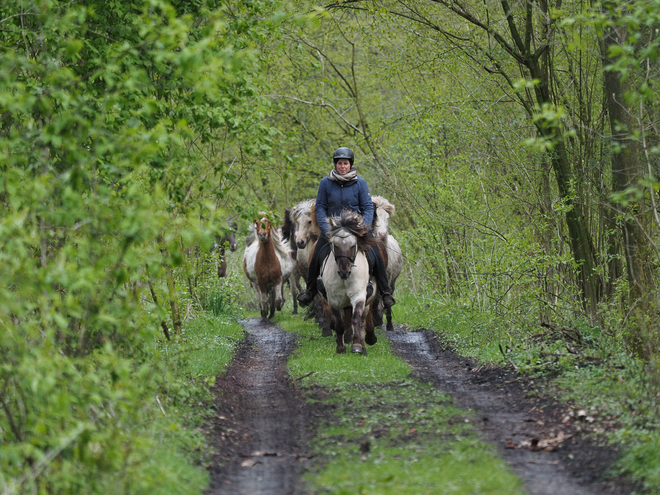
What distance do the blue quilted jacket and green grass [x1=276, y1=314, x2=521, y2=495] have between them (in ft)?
8.27

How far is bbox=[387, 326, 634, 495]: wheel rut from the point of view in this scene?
19.3 feet

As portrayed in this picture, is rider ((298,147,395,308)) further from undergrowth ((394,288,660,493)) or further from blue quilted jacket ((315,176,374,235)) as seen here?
undergrowth ((394,288,660,493))

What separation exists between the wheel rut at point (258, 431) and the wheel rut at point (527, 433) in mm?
1748

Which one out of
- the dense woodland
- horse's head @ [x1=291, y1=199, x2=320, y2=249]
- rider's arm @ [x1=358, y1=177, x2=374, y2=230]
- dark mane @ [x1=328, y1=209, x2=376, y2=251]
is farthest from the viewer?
horse's head @ [x1=291, y1=199, x2=320, y2=249]

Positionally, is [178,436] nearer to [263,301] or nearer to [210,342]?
[210,342]

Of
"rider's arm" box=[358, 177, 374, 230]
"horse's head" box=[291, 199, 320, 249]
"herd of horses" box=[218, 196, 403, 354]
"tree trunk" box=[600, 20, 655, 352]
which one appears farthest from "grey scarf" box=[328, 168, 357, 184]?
"tree trunk" box=[600, 20, 655, 352]

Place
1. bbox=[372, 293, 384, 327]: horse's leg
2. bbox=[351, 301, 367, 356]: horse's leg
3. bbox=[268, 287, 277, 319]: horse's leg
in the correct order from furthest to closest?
bbox=[268, 287, 277, 319]: horse's leg → bbox=[372, 293, 384, 327]: horse's leg → bbox=[351, 301, 367, 356]: horse's leg

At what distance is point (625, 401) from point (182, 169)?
15.0 ft

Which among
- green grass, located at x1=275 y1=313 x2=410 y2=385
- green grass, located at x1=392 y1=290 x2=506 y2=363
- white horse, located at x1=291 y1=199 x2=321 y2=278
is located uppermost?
white horse, located at x1=291 y1=199 x2=321 y2=278

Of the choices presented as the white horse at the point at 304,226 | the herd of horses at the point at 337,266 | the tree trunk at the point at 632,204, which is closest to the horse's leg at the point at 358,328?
the herd of horses at the point at 337,266

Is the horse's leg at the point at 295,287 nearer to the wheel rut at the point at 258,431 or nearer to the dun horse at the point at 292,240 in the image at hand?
the dun horse at the point at 292,240

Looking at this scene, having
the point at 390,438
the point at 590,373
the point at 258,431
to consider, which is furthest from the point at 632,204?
the point at 258,431

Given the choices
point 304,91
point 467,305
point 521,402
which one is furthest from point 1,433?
point 304,91

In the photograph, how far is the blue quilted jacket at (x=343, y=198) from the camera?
12.5 m
